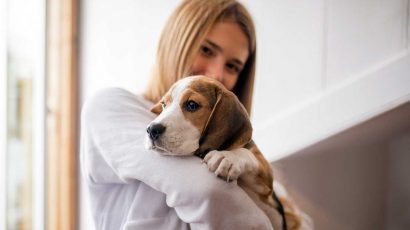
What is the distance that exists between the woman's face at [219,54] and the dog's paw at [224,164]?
0.58 ft

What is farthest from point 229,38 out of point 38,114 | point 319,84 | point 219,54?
point 38,114

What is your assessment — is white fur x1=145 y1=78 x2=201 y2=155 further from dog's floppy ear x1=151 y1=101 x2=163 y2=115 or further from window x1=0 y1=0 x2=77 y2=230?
window x1=0 y1=0 x2=77 y2=230

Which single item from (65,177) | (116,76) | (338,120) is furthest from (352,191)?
(65,177)

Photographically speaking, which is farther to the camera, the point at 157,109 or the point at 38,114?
the point at 38,114

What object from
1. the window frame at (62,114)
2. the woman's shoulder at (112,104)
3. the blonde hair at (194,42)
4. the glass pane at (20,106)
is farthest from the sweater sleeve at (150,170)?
the glass pane at (20,106)

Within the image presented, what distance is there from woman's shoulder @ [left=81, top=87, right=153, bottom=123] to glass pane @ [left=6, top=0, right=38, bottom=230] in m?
0.54

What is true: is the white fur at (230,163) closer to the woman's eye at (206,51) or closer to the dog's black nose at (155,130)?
the dog's black nose at (155,130)

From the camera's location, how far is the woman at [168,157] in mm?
603

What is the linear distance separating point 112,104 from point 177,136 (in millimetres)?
157

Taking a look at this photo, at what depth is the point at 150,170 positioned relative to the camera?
2.04 ft

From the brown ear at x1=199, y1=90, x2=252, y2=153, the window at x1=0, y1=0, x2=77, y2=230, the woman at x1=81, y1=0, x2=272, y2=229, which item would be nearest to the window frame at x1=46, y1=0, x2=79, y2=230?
the window at x1=0, y1=0, x2=77, y2=230

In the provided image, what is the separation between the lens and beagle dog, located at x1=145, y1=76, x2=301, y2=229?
632 mm

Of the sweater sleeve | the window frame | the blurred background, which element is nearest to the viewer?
the sweater sleeve

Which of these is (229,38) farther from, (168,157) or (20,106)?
(20,106)
